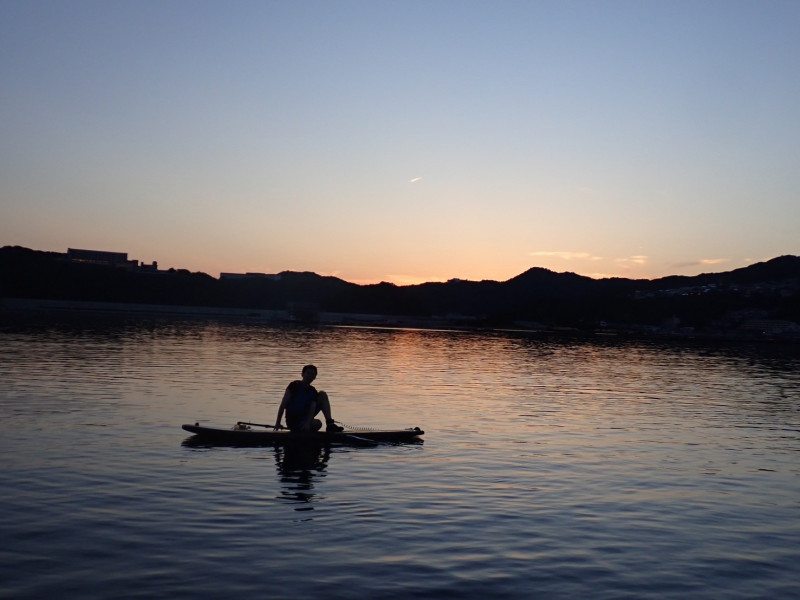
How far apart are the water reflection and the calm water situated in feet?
0.26

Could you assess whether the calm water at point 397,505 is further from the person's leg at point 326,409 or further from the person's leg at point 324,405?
the person's leg at point 324,405

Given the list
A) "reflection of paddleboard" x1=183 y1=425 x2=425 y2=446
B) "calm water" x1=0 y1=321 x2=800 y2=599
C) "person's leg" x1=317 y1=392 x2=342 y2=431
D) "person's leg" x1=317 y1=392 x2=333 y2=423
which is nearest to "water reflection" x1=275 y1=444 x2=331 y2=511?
"calm water" x1=0 y1=321 x2=800 y2=599

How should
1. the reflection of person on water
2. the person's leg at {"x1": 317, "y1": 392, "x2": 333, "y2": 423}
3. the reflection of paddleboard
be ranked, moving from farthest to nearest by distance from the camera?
the person's leg at {"x1": 317, "y1": 392, "x2": 333, "y2": 423}
the reflection of person on water
the reflection of paddleboard

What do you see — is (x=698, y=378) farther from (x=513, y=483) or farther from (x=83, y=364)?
(x=513, y=483)

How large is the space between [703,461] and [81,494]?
54.1ft

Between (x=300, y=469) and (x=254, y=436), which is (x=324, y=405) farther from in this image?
(x=300, y=469)

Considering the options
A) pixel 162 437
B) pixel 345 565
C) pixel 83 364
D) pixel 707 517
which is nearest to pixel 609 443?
pixel 707 517

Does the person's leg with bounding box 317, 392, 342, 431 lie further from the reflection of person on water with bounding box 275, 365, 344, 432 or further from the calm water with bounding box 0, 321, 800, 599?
the calm water with bounding box 0, 321, 800, 599

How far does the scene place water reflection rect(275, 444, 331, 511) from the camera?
1569cm

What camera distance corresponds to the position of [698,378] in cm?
6284

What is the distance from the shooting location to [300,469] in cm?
1878

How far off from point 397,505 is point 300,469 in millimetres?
4168

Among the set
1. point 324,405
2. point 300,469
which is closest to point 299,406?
point 324,405

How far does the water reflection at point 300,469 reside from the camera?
15.7 m
